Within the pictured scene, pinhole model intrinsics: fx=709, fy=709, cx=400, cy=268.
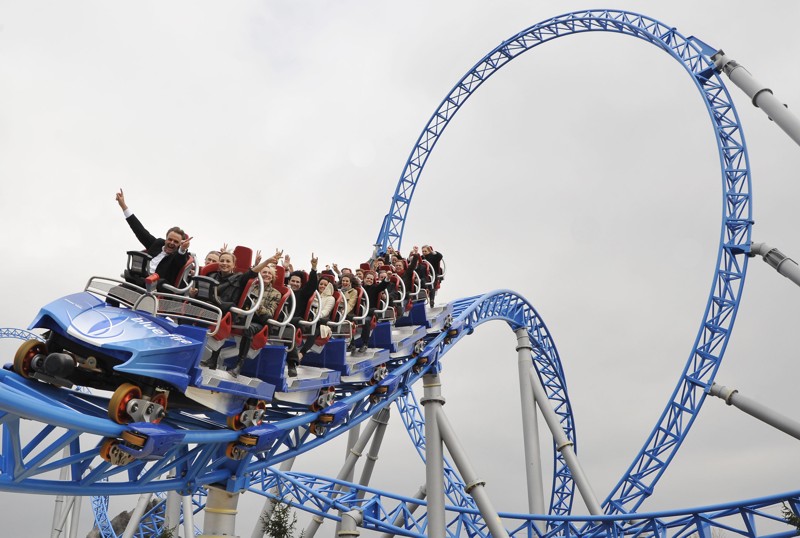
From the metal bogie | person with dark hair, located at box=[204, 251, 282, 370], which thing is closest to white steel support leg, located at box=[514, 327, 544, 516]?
person with dark hair, located at box=[204, 251, 282, 370]

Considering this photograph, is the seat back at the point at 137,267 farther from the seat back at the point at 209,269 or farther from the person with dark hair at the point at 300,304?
the person with dark hair at the point at 300,304

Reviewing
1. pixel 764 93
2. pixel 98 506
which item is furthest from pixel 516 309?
pixel 98 506

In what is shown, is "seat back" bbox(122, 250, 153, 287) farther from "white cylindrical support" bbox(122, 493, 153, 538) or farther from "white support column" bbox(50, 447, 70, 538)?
"white support column" bbox(50, 447, 70, 538)

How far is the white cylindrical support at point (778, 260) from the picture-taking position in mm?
9844

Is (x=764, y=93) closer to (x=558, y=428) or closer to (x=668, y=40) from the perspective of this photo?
(x=668, y=40)

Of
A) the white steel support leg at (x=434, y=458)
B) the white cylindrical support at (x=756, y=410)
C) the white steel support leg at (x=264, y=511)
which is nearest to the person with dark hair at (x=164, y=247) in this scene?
the white steel support leg at (x=434, y=458)

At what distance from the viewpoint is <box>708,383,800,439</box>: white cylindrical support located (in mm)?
9547

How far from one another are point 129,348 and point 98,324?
28 cm

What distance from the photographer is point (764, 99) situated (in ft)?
29.7

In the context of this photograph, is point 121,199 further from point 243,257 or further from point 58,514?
point 58,514

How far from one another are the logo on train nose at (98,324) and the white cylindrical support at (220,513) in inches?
79.1

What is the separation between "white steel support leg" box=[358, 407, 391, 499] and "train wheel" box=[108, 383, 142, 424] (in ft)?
22.0

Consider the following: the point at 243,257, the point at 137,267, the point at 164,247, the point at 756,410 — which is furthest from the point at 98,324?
the point at 756,410

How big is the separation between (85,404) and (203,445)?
1.07 metres
